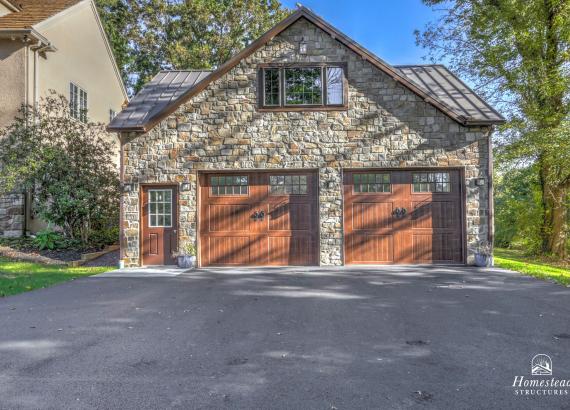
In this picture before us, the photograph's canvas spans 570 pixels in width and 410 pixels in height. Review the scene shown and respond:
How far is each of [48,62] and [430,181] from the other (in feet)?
42.5

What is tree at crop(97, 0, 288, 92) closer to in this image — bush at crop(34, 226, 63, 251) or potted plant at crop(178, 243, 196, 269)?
bush at crop(34, 226, 63, 251)

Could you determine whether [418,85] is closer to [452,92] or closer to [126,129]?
[452,92]

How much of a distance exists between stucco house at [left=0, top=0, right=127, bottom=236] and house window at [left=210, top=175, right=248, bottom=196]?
6640 millimetres

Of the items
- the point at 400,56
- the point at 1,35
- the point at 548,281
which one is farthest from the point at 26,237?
the point at 400,56

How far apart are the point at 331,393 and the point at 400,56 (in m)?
Answer: 16.8

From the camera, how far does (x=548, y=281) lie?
Result: 7383 mm

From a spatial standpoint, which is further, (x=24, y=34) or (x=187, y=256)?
(x=24, y=34)

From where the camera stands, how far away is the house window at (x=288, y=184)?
31.0 ft

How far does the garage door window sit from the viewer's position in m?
9.40

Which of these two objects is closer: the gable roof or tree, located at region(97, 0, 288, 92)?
the gable roof

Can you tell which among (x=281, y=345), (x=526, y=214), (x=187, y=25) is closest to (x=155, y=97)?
(x=281, y=345)

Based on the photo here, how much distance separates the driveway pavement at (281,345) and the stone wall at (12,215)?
611 cm

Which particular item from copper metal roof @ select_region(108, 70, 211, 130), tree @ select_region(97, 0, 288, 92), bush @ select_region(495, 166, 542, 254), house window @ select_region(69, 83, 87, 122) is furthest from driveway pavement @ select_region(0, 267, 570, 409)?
tree @ select_region(97, 0, 288, 92)

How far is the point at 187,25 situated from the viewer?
21.0 m
